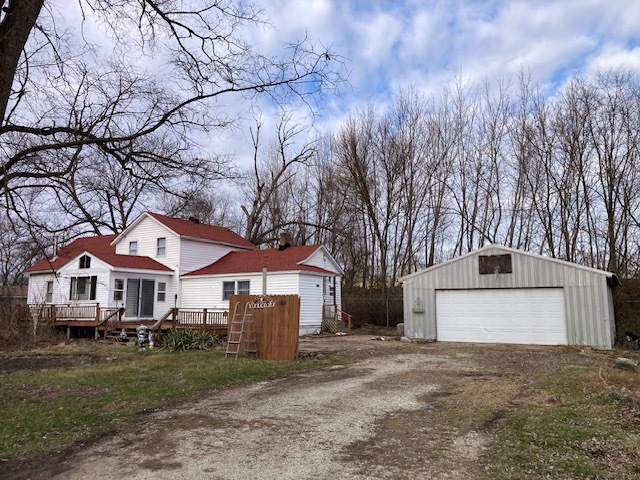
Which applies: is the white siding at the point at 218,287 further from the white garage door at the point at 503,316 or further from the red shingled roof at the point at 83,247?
the white garage door at the point at 503,316

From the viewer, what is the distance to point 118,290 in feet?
74.2

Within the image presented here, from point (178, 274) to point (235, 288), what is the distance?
3683 millimetres

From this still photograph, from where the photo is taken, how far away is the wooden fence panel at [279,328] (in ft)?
43.1

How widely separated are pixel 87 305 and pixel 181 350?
8970mm

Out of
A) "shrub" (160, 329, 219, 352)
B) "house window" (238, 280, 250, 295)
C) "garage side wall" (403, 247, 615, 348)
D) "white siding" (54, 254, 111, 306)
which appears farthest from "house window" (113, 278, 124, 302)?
"garage side wall" (403, 247, 615, 348)

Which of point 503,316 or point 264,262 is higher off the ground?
point 264,262

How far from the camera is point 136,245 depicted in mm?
27312

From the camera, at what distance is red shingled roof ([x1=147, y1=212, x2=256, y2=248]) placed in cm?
2588

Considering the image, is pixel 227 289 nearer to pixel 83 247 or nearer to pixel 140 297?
pixel 140 297

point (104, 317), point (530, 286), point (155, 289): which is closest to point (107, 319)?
point (104, 317)

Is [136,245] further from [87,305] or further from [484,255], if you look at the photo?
[484,255]

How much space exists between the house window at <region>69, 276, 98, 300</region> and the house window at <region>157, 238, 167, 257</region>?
3.94 m

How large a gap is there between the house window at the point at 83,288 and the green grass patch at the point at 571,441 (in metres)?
21.0

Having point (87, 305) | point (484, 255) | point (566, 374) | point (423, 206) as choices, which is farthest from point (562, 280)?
point (87, 305)
